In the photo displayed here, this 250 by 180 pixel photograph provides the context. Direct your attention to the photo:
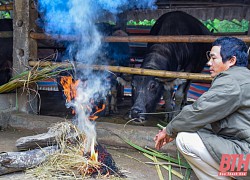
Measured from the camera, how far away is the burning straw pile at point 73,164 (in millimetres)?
2781

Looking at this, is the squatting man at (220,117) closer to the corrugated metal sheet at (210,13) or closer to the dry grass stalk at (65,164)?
the dry grass stalk at (65,164)

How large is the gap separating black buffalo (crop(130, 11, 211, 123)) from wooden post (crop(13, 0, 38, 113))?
1.83 meters

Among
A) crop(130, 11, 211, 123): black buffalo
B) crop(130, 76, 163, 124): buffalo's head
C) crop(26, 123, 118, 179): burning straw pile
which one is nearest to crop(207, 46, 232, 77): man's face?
crop(26, 123, 118, 179): burning straw pile

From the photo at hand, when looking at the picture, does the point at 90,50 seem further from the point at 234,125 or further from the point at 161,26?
the point at 234,125

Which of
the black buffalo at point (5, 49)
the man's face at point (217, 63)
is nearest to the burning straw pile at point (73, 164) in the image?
the man's face at point (217, 63)

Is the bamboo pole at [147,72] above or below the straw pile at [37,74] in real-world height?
above

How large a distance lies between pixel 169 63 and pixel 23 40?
272 centimetres

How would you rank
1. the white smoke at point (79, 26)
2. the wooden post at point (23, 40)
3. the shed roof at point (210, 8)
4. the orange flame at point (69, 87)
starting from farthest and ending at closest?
the shed roof at point (210, 8) → the white smoke at point (79, 26) → the wooden post at point (23, 40) → the orange flame at point (69, 87)

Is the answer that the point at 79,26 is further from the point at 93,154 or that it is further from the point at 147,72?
the point at 93,154

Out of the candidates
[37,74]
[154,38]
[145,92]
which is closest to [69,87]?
[37,74]

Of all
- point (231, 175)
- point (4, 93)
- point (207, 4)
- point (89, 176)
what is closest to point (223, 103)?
point (231, 175)

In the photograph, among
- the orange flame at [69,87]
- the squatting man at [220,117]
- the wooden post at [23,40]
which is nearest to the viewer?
the squatting man at [220,117]

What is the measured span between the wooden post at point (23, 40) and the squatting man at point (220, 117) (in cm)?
292

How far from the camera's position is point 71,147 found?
10.4ft
